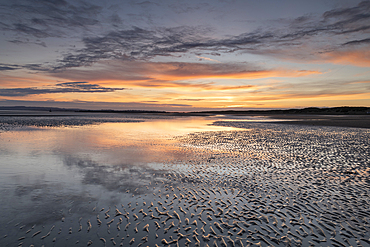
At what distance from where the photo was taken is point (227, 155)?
15.6m

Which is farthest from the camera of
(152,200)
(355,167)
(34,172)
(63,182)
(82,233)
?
(355,167)

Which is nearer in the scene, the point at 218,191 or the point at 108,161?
the point at 218,191

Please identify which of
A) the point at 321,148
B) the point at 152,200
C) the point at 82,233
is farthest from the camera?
the point at 321,148

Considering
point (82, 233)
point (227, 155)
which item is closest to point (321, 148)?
point (227, 155)

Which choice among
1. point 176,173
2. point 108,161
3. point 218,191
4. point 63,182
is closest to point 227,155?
point 176,173

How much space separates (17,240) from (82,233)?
156cm

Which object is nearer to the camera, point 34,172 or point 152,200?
point 152,200

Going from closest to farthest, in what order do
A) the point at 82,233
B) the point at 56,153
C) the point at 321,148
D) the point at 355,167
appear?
the point at 82,233
the point at 355,167
the point at 56,153
the point at 321,148

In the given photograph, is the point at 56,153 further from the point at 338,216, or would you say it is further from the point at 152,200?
the point at 338,216

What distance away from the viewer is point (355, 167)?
41.4ft

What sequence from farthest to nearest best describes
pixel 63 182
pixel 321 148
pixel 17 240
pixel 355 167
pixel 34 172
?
pixel 321 148 < pixel 355 167 < pixel 34 172 < pixel 63 182 < pixel 17 240

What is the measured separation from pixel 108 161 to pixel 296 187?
35.2 feet

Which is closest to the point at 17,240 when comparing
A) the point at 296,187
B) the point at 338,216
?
the point at 338,216

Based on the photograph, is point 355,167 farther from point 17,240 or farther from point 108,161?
point 17,240
